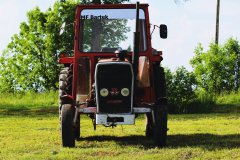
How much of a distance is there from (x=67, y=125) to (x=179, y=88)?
13085mm

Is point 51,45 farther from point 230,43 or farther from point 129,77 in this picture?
point 129,77

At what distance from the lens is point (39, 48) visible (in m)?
50.4

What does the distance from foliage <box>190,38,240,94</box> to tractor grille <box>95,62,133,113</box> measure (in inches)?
1109

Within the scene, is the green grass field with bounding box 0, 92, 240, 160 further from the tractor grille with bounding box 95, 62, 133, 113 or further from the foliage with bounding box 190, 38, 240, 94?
the foliage with bounding box 190, 38, 240, 94

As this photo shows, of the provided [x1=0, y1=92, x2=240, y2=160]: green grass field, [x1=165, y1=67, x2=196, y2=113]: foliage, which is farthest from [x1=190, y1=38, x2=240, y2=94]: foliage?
[x1=0, y1=92, x2=240, y2=160]: green grass field

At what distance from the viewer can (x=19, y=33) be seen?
52812 mm

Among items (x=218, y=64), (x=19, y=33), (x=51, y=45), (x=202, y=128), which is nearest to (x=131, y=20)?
(x=202, y=128)

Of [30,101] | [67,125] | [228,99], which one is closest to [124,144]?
[67,125]

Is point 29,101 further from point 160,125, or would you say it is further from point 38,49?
point 160,125

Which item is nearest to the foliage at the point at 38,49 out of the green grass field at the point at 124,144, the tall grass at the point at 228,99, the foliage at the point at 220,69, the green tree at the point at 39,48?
the green tree at the point at 39,48

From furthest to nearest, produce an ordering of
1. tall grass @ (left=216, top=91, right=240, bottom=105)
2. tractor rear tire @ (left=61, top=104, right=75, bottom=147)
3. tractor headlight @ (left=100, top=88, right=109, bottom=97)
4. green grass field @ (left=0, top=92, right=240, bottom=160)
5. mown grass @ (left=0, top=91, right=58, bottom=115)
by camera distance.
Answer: mown grass @ (left=0, top=91, right=58, bottom=115), tall grass @ (left=216, top=91, right=240, bottom=105), tractor headlight @ (left=100, top=88, right=109, bottom=97), tractor rear tire @ (left=61, top=104, right=75, bottom=147), green grass field @ (left=0, top=92, right=240, bottom=160)

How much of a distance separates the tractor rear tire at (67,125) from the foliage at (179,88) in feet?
41.2

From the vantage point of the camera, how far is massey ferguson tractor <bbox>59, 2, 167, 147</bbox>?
1086 cm

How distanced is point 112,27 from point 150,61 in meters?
1.06
